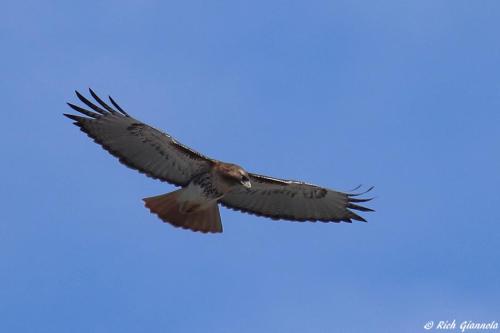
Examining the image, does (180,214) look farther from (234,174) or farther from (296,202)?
(296,202)

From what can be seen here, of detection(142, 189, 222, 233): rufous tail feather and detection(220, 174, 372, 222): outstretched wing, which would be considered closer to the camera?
detection(142, 189, 222, 233): rufous tail feather

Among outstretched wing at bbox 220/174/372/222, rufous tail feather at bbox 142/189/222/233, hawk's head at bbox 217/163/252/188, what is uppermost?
outstretched wing at bbox 220/174/372/222

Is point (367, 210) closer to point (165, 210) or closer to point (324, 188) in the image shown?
point (324, 188)

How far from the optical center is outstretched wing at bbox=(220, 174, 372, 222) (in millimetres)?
23125

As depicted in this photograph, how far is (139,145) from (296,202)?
299 cm

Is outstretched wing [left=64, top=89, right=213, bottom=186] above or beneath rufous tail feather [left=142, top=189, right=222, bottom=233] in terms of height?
above

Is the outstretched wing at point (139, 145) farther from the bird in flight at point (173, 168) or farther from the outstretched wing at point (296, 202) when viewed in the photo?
the outstretched wing at point (296, 202)

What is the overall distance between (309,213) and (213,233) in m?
2.13

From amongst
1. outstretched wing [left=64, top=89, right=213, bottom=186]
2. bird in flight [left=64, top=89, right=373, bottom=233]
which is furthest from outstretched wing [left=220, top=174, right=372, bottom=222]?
outstretched wing [left=64, top=89, right=213, bottom=186]

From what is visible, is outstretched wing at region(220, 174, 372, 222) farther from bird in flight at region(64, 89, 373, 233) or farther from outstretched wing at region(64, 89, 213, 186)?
outstretched wing at region(64, 89, 213, 186)

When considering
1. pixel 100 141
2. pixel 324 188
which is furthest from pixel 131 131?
pixel 324 188

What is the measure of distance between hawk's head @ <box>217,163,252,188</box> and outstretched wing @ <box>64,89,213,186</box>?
1.07ft

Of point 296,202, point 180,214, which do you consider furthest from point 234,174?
point 296,202

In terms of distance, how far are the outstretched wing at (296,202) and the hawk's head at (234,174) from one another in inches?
42.2
